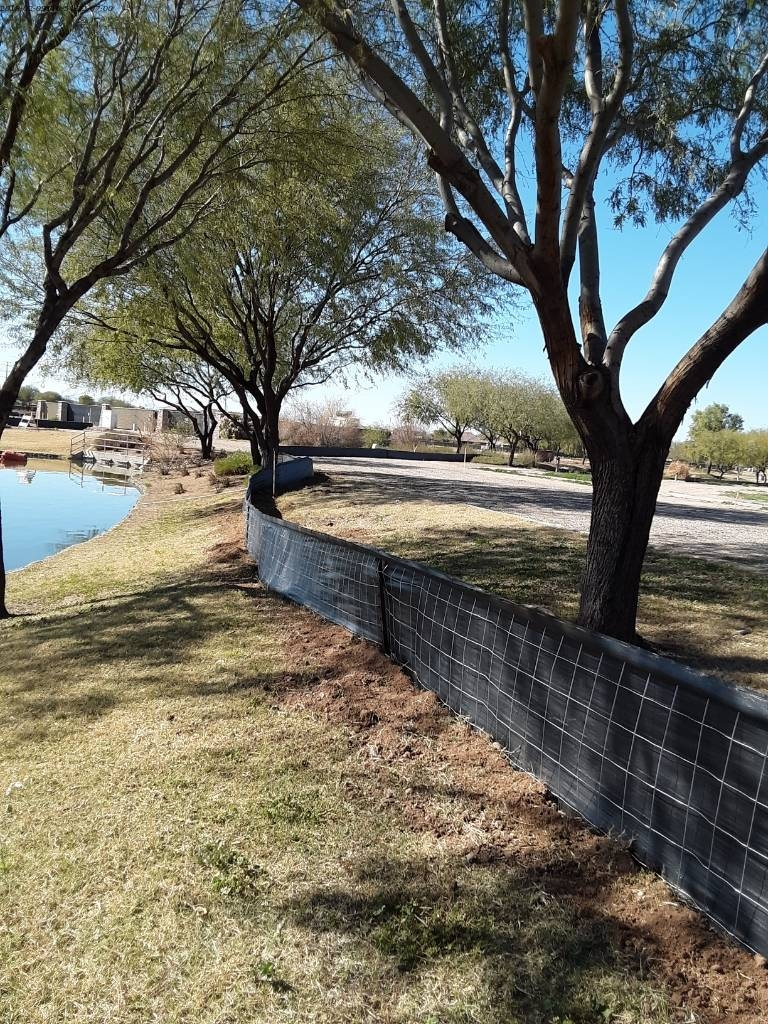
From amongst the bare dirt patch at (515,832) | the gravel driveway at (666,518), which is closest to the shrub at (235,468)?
the gravel driveway at (666,518)

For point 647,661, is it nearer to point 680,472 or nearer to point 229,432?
point 680,472

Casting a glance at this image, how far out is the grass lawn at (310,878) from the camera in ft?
7.36

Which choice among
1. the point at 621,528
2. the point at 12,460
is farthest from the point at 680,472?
the point at 621,528

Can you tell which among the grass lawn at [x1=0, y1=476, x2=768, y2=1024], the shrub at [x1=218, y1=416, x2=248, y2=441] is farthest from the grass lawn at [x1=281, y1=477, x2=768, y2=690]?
the shrub at [x1=218, y1=416, x2=248, y2=441]

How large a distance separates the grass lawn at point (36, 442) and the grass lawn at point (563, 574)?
1382 inches

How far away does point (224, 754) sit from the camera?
12.6 feet

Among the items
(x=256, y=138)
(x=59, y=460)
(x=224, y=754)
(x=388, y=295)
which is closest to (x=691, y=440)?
(x=59, y=460)

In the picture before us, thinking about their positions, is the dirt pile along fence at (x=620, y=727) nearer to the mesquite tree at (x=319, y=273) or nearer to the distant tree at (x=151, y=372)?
the mesquite tree at (x=319, y=273)

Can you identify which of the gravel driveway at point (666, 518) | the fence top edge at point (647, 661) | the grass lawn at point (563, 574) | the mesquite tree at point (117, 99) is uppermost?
the mesquite tree at point (117, 99)

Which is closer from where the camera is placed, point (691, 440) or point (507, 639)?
point (507, 639)

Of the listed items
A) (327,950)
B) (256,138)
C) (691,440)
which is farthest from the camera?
(691,440)

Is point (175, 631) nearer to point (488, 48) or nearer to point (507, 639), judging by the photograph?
point (507, 639)

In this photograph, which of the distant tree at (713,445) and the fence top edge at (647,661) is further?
the distant tree at (713,445)

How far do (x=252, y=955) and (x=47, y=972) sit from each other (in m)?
0.74
